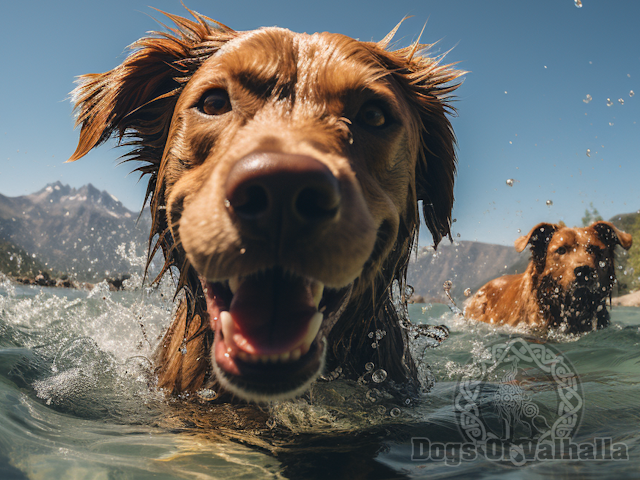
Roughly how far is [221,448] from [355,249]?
1159 millimetres

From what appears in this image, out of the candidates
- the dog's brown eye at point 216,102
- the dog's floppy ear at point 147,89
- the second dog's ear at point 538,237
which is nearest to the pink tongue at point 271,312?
the dog's brown eye at point 216,102

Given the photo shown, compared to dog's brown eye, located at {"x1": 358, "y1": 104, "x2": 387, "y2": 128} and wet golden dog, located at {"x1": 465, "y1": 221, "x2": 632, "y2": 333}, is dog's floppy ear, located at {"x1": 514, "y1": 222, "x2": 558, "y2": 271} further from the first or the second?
dog's brown eye, located at {"x1": 358, "y1": 104, "x2": 387, "y2": 128}

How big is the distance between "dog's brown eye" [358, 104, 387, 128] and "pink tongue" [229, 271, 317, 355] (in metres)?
1.06

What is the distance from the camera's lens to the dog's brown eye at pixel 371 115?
8.55ft

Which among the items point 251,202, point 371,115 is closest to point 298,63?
point 371,115

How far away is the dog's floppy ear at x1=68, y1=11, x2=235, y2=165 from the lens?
308cm

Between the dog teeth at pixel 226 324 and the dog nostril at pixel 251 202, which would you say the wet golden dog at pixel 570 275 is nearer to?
the dog teeth at pixel 226 324

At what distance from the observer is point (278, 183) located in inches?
62.2

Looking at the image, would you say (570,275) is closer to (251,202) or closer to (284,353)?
(284,353)

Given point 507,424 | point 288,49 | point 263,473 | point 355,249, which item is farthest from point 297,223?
point 507,424

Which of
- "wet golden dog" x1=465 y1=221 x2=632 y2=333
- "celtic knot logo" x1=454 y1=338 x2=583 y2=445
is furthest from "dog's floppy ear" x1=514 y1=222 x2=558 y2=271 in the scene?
"celtic knot logo" x1=454 y1=338 x2=583 y2=445

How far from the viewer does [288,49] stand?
102 inches

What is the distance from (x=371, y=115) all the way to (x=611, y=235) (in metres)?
6.53

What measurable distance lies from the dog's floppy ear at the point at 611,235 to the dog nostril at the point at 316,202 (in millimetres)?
7118
